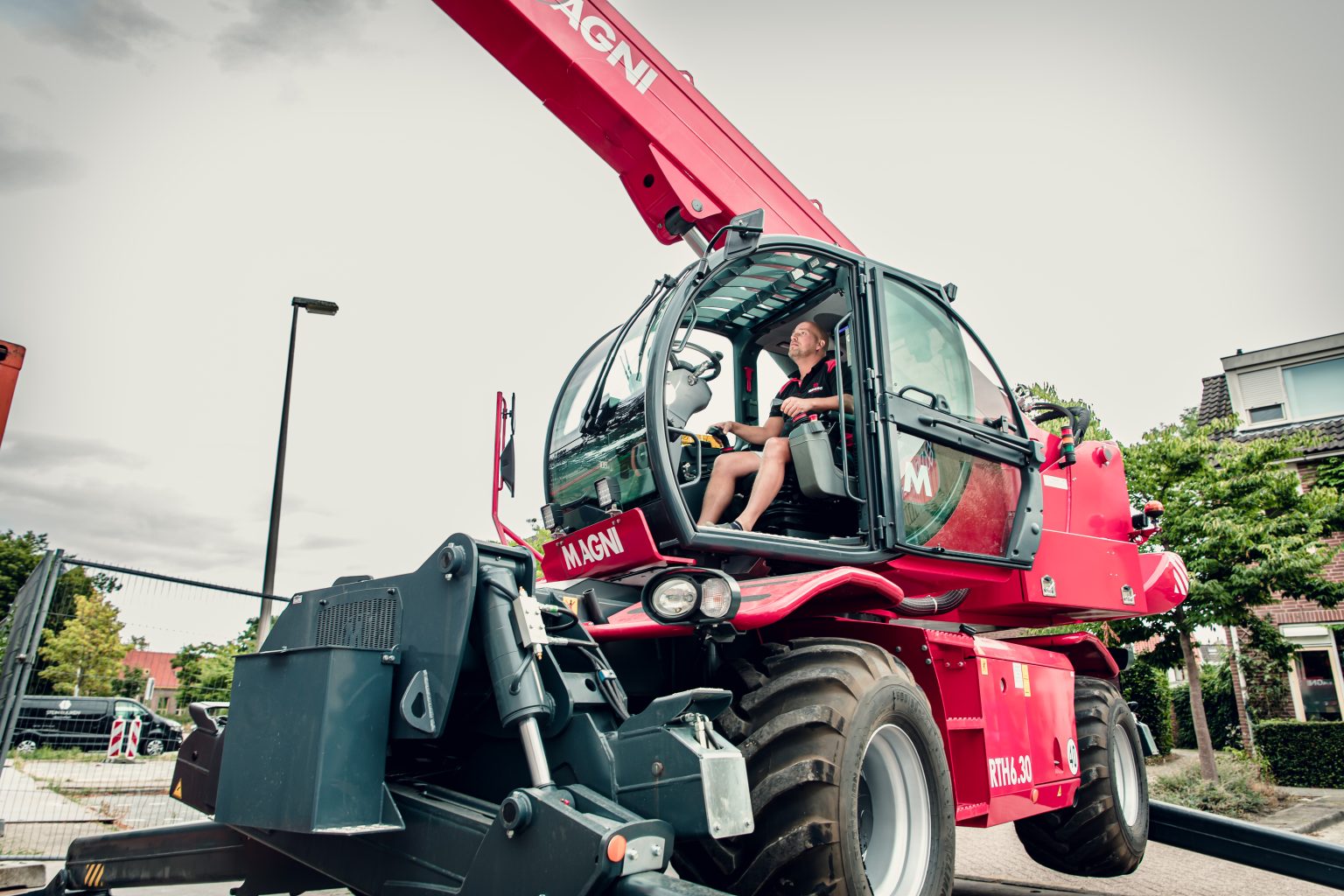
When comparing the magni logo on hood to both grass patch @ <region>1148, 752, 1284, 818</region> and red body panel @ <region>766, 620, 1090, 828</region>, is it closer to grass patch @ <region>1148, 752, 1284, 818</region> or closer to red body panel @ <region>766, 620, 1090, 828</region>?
red body panel @ <region>766, 620, 1090, 828</region>

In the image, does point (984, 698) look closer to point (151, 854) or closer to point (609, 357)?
point (609, 357)

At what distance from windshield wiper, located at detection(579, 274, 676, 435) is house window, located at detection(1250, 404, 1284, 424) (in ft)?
77.0

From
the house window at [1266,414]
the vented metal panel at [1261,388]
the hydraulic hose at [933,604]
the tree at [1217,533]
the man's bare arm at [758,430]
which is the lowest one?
the hydraulic hose at [933,604]

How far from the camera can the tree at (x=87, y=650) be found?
8133 mm

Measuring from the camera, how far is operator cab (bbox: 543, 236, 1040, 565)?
13.1 feet

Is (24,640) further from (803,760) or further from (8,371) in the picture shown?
(803,760)

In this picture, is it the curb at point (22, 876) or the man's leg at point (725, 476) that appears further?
the curb at point (22, 876)

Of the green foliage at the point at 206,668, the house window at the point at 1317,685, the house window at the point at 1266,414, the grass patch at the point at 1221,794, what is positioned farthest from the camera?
the house window at the point at 1266,414

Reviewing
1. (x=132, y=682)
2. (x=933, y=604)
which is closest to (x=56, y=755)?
(x=132, y=682)

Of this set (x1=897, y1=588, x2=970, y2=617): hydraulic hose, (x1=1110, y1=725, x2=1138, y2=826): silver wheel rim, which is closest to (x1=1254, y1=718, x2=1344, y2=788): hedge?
(x1=1110, y1=725, x2=1138, y2=826): silver wheel rim

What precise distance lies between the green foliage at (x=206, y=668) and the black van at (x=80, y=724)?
53cm

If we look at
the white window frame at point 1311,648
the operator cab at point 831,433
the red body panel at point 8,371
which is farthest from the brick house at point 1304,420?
the red body panel at point 8,371

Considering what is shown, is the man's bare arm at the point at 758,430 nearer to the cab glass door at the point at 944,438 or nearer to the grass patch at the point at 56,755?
the cab glass door at the point at 944,438

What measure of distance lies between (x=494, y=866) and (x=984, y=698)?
255 cm
